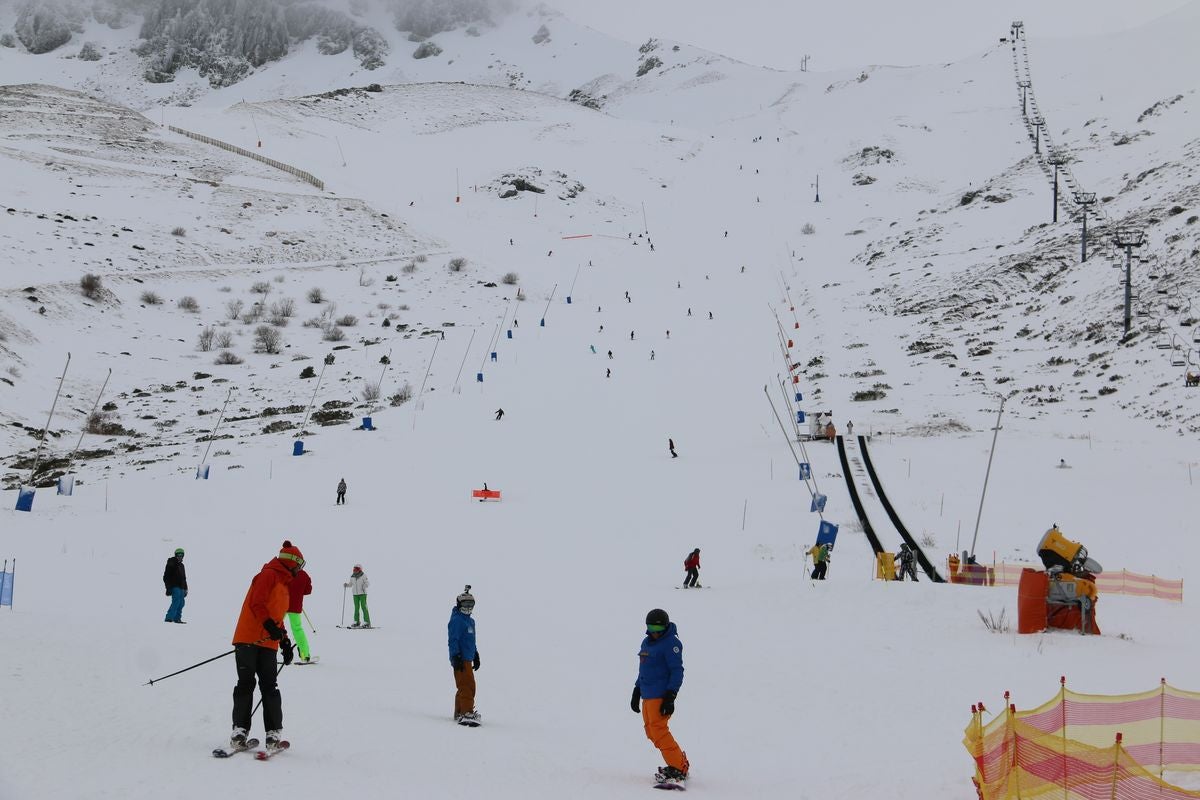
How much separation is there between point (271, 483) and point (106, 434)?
10855 mm

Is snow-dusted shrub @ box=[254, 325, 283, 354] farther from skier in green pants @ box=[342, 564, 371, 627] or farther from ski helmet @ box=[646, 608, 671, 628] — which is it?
ski helmet @ box=[646, 608, 671, 628]

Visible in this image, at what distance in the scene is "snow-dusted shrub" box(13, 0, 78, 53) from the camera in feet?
633

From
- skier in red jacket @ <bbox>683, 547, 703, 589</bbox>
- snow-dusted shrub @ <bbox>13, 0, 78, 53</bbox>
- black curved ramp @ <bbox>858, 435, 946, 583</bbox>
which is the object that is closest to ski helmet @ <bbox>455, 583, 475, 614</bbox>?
skier in red jacket @ <bbox>683, 547, 703, 589</bbox>

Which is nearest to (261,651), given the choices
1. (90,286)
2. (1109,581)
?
(1109,581)

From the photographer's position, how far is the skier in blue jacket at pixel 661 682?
807 cm

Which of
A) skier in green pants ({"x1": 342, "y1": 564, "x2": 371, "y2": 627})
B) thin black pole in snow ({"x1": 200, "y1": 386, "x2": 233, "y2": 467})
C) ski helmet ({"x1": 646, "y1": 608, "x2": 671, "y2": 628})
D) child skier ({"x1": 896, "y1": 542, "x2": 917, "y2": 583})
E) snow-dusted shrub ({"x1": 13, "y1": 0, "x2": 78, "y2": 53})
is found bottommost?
skier in green pants ({"x1": 342, "y1": 564, "x2": 371, "y2": 627})

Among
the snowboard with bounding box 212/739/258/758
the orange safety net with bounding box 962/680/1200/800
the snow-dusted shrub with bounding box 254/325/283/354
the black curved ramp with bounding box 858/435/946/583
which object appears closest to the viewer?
the orange safety net with bounding box 962/680/1200/800

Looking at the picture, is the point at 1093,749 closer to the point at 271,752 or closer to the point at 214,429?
the point at 271,752

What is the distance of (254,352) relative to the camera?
4953 centimetres

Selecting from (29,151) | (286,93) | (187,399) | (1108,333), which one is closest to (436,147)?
(29,151)

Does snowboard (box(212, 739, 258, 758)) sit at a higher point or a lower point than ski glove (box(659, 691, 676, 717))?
lower

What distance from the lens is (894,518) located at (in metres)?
25.2

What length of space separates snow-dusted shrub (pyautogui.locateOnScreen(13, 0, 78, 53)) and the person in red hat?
22919 cm

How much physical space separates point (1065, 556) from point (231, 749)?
11.2 m
